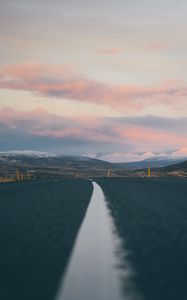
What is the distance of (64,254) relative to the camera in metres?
6.75

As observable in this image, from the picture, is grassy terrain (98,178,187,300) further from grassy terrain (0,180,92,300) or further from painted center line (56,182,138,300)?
grassy terrain (0,180,92,300)

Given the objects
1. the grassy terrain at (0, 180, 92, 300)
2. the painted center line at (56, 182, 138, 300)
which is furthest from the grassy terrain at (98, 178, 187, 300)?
the grassy terrain at (0, 180, 92, 300)

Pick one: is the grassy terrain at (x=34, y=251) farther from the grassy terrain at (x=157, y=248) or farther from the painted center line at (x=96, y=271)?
the grassy terrain at (x=157, y=248)

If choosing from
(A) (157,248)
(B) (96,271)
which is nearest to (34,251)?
(B) (96,271)

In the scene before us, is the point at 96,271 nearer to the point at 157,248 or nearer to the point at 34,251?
the point at 34,251

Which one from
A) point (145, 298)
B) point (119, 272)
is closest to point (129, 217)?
point (119, 272)

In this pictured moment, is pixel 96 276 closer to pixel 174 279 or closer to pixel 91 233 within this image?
pixel 174 279

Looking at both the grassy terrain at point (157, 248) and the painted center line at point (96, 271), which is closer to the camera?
the painted center line at point (96, 271)

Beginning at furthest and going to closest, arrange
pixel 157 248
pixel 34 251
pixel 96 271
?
1. pixel 157 248
2. pixel 34 251
3. pixel 96 271

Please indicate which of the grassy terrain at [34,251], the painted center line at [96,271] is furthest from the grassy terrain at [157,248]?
the grassy terrain at [34,251]

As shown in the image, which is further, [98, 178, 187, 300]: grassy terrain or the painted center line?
[98, 178, 187, 300]: grassy terrain

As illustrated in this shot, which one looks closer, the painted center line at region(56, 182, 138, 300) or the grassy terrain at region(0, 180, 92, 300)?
the painted center line at region(56, 182, 138, 300)

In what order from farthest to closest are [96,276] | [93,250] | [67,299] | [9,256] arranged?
[93,250]
[9,256]
[96,276]
[67,299]

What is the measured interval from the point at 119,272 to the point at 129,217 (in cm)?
606
